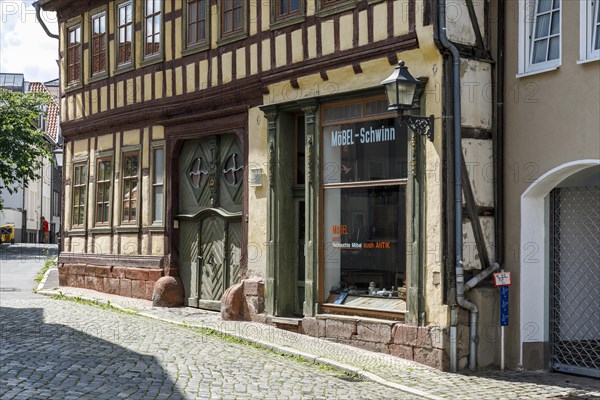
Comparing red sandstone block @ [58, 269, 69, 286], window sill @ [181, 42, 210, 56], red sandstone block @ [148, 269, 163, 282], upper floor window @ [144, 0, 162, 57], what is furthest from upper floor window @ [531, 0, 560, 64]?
red sandstone block @ [58, 269, 69, 286]

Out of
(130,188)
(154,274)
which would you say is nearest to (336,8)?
(154,274)

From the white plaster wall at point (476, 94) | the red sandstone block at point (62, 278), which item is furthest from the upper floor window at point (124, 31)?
the white plaster wall at point (476, 94)

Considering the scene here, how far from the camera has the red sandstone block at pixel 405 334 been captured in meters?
11.4

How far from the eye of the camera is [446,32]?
11.3m

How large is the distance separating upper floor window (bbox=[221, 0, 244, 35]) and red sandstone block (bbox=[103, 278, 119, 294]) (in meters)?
5.76

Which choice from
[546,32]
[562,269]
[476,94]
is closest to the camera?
[546,32]

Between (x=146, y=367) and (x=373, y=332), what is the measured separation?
303 cm

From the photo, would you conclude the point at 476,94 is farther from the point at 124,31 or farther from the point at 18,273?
the point at 18,273

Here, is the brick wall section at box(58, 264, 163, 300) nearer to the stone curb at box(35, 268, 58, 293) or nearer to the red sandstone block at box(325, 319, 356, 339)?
the stone curb at box(35, 268, 58, 293)

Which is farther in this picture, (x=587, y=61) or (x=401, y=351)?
(x=401, y=351)

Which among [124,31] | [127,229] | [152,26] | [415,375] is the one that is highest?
[124,31]

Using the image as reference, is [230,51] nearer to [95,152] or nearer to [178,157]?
[178,157]

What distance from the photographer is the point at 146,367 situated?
10.4m

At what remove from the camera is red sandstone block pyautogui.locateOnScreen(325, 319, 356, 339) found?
491 inches
